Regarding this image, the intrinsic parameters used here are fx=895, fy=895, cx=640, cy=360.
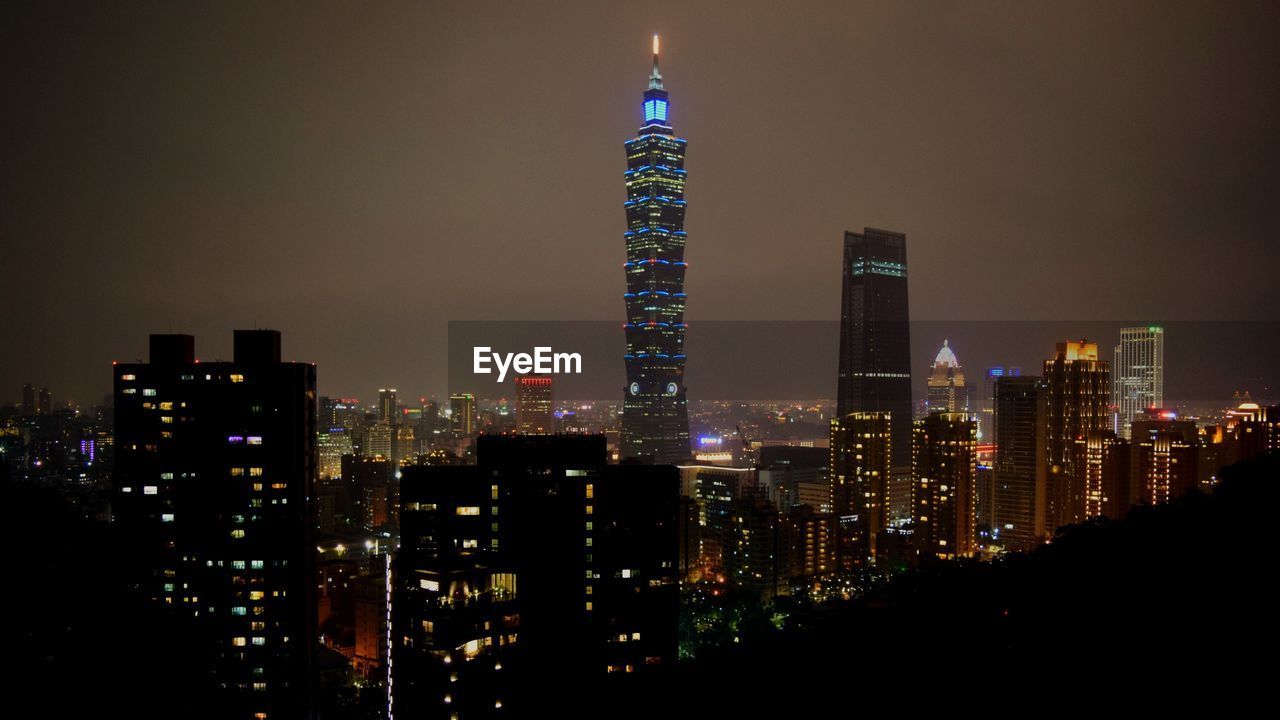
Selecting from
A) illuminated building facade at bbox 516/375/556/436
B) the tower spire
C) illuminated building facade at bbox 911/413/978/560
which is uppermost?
the tower spire

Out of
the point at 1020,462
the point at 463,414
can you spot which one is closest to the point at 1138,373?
the point at 1020,462

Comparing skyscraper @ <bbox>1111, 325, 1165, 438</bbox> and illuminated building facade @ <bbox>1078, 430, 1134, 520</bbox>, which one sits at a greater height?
skyscraper @ <bbox>1111, 325, 1165, 438</bbox>

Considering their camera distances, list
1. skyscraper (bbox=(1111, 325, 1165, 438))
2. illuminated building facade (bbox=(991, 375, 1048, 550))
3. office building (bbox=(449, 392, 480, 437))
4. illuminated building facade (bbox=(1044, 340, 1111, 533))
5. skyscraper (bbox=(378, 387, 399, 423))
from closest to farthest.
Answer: illuminated building facade (bbox=(1044, 340, 1111, 533))
illuminated building facade (bbox=(991, 375, 1048, 550))
skyscraper (bbox=(1111, 325, 1165, 438))
office building (bbox=(449, 392, 480, 437))
skyscraper (bbox=(378, 387, 399, 423))

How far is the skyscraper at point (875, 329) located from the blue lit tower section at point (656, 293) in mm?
8505

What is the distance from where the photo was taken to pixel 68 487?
16.0 m

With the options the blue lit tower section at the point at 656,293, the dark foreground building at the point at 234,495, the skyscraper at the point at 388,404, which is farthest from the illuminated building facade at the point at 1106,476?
the skyscraper at the point at 388,404

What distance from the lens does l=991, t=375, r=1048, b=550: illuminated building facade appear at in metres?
25.3

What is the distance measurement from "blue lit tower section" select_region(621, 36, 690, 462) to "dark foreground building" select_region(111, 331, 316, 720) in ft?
83.9

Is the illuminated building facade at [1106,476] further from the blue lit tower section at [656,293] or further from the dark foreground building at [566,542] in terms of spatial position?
the blue lit tower section at [656,293]

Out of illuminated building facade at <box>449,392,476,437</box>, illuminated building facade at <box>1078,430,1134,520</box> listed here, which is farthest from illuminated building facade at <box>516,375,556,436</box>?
illuminated building facade at <box>1078,430,1134,520</box>

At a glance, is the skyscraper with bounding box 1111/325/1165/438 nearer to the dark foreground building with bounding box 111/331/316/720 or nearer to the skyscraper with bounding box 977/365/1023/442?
the skyscraper with bounding box 977/365/1023/442

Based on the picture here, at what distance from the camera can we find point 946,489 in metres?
24.0

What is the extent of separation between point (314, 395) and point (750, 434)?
27345mm

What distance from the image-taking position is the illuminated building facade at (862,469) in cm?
2658
